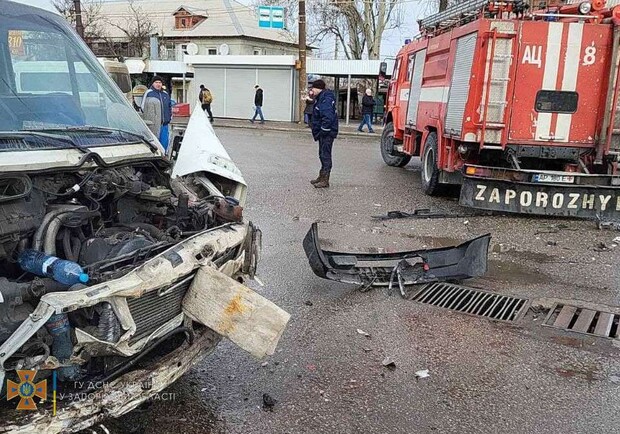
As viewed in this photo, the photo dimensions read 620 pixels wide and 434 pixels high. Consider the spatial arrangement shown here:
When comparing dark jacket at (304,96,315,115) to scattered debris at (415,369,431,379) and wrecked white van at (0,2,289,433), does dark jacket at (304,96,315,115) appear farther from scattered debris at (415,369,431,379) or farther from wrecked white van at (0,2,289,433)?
scattered debris at (415,369,431,379)

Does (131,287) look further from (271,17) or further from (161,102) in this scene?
(271,17)

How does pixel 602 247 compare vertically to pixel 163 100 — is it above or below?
below

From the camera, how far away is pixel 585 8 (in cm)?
813

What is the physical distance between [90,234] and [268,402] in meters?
1.39

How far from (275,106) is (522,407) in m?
26.6

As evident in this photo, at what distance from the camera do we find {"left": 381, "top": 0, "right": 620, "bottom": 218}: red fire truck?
26.4ft

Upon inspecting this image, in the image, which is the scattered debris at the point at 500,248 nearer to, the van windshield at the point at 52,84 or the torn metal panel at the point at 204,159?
the torn metal panel at the point at 204,159

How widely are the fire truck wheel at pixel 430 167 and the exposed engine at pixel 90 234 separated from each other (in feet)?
21.4

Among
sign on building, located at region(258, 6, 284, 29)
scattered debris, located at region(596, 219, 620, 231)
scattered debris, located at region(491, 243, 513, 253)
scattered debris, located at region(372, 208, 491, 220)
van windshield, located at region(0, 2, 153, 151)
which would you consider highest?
sign on building, located at region(258, 6, 284, 29)

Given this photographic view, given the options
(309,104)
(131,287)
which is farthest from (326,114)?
(309,104)

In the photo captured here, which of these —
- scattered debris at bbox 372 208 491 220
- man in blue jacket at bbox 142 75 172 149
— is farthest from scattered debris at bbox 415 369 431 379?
man in blue jacket at bbox 142 75 172 149

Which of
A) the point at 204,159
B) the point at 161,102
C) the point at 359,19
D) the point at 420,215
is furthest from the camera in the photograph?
the point at 359,19

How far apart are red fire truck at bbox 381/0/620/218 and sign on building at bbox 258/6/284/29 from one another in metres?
19.5

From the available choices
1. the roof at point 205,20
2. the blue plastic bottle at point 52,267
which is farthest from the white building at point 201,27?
the blue plastic bottle at point 52,267
